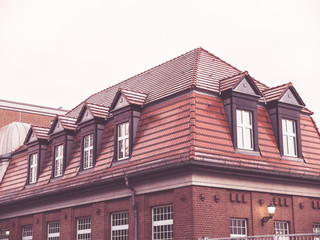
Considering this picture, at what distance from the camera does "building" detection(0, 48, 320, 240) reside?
64.1 ft

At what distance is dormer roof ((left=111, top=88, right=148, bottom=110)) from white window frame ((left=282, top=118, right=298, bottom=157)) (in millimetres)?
6432

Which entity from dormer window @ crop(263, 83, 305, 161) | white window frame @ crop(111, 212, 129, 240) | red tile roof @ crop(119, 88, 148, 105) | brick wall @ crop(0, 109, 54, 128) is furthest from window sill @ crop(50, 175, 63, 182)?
brick wall @ crop(0, 109, 54, 128)

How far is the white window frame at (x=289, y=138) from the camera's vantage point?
2275cm

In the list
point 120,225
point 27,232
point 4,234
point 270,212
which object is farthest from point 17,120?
point 270,212

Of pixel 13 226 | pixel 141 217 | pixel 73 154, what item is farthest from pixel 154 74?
pixel 13 226

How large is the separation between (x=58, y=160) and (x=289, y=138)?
483 inches

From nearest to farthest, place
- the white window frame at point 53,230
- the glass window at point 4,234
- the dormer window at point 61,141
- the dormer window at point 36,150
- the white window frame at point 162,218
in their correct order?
the white window frame at point 162,218 < the white window frame at point 53,230 < the dormer window at point 61,141 < the dormer window at point 36,150 < the glass window at point 4,234

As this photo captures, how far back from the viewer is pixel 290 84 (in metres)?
23.5

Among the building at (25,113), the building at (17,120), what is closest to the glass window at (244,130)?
the building at (17,120)

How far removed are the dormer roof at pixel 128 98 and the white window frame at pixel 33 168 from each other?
8.02m

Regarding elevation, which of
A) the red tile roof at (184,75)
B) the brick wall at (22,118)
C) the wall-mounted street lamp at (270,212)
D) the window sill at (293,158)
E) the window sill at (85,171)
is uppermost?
the brick wall at (22,118)

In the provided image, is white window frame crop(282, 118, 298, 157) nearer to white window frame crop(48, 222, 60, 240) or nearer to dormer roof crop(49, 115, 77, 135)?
dormer roof crop(49, 115, 77, 135)

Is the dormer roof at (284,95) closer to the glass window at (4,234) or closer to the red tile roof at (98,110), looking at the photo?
the red tile roof at (98,110)

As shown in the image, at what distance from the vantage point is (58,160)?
28.0 metres
